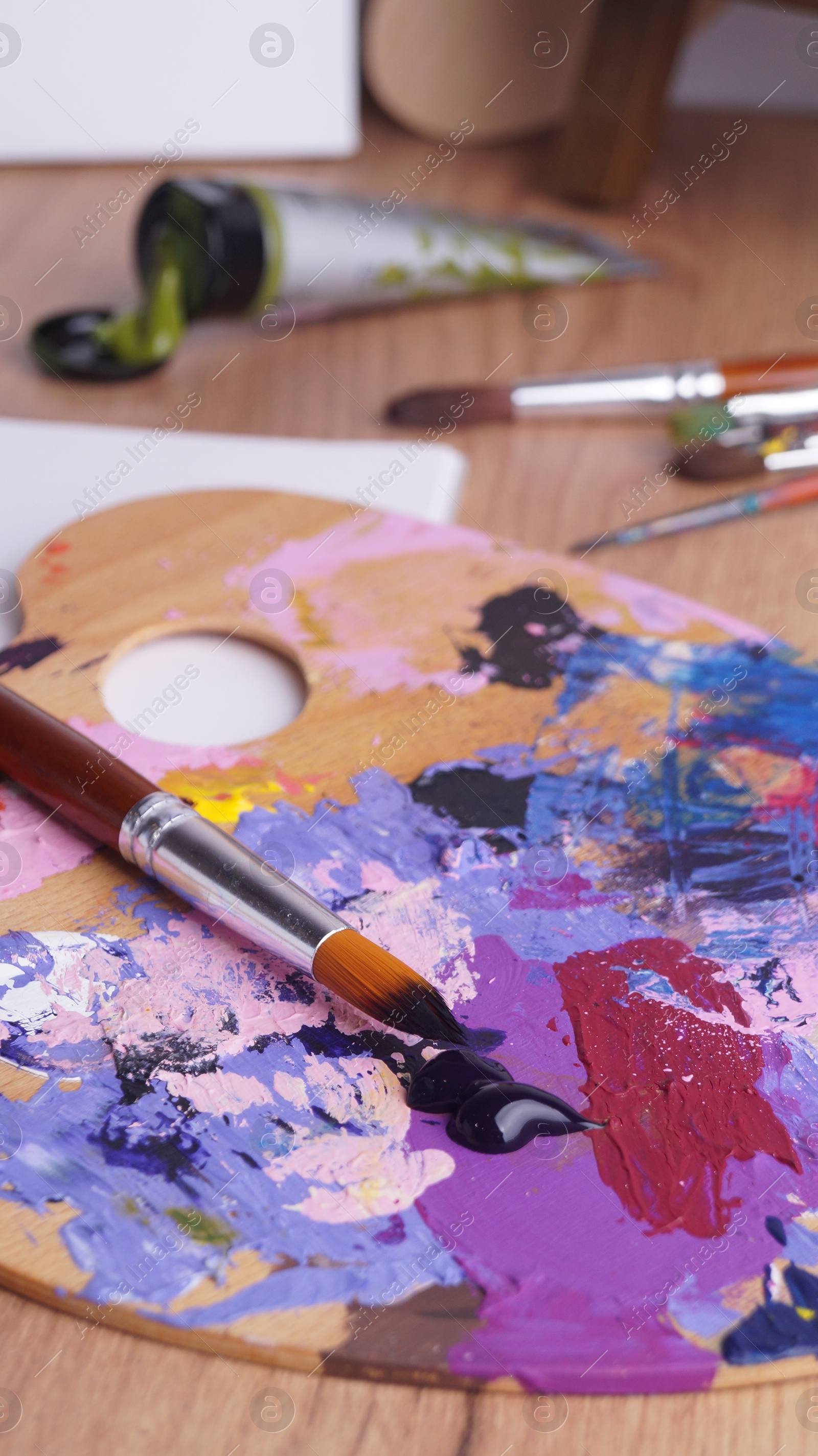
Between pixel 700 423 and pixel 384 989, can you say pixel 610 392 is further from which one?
pixel 384 989

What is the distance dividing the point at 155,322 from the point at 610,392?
0.36 metres

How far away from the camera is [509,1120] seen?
46cm

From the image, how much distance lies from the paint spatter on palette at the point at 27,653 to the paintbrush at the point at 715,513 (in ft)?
1.15

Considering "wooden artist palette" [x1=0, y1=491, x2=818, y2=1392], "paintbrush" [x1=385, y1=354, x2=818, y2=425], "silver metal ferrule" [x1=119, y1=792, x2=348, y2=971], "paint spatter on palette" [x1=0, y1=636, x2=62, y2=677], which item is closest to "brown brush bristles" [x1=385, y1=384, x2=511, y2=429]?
"paintbrush" [x1=385, y1=354, x2=818, y2=425]

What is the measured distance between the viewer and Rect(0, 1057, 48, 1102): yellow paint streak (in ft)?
1.54

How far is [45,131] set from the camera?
1.29 metres

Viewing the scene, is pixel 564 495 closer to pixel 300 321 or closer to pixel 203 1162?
pixel 300 321

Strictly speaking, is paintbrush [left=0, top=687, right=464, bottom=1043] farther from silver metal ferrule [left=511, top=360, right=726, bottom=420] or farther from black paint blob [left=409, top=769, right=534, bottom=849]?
silver metal ferrule [left=511, top=360, right=726, bottom=420]

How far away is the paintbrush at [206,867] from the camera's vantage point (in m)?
0.49

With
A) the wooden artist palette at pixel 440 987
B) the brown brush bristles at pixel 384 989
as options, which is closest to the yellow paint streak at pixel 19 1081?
the wooden artist palette at pixel 440 987

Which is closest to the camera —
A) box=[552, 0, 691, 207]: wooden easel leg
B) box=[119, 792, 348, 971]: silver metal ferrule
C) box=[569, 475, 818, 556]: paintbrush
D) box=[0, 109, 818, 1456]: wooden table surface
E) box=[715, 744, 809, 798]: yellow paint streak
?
box=[0, 109, 818, 1456]: wooden table surface

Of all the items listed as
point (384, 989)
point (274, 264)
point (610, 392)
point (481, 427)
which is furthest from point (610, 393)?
point (384, 989)

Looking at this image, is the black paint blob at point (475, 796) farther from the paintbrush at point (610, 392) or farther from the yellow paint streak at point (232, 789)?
the paintbrush at point (610, 392)

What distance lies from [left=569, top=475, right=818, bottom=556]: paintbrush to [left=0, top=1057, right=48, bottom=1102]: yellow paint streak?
1.67ft
